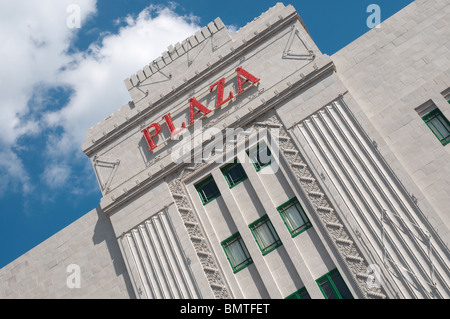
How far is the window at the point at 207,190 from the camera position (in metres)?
26.0

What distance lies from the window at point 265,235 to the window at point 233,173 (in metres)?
2.67

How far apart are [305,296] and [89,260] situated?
14254 millimetres

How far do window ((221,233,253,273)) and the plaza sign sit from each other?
757cm

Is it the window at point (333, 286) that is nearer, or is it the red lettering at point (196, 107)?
the window at point (333, 286)

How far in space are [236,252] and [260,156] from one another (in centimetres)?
558

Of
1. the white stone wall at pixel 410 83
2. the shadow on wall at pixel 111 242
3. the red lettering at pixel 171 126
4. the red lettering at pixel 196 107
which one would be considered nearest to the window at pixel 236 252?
the shadow on wall at pixel 111 242

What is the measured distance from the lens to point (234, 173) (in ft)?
84.6

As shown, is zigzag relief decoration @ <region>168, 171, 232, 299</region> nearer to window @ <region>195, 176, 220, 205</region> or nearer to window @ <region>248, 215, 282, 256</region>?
window @ <region>195, 176, 220, 205</region>

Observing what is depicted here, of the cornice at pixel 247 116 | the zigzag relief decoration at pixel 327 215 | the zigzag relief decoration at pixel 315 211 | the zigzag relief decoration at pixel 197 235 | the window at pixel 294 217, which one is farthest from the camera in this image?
the cornice at pixel 247 116

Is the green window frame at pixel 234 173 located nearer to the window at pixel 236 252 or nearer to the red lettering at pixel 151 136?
the window at pixel 236 252

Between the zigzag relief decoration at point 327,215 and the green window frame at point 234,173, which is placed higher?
the green window frame at point 234,173

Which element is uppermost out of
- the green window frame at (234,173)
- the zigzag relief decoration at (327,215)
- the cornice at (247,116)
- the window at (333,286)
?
the cornice at (247,116)
